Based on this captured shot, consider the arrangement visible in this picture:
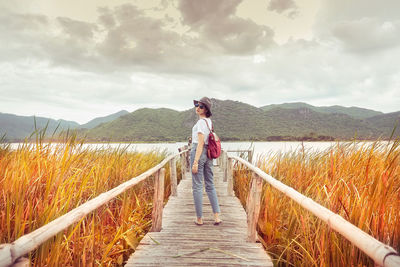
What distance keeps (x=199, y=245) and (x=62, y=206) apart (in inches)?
63.3

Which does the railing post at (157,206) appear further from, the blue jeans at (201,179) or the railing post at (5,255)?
the railing post at (5,255)

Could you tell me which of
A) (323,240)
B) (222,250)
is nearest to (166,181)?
(222,250)

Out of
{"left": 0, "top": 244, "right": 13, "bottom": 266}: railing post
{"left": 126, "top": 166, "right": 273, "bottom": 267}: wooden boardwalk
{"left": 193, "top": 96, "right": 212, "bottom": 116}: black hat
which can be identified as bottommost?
{"left": 126, "top": 166, "right": 273, "bottom": 267}: wooden boardwalk

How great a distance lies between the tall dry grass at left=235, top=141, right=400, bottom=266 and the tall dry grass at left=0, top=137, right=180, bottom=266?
182 centimetres

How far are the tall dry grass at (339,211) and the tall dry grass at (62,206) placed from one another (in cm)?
182

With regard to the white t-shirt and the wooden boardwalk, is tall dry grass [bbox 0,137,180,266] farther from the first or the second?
the white t-shirt

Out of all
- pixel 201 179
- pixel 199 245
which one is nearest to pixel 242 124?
pixel 201 179

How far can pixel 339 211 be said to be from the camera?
7.00ft

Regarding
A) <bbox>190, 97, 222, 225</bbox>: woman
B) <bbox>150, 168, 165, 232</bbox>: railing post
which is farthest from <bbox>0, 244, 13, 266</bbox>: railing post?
<bbox>190, 97, 222, 225</bbox>: woman

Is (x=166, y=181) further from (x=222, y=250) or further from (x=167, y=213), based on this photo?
(x=222, y=250)

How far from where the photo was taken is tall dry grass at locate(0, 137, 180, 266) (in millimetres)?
1830

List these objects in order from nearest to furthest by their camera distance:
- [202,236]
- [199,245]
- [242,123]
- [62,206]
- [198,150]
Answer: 1. [62,206]
2. [199,245]
3. [202,236]
4. [198,150]
5. [242,123]

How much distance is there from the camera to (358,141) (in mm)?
3938

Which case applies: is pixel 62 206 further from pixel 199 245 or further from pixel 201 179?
pixel 201 179
